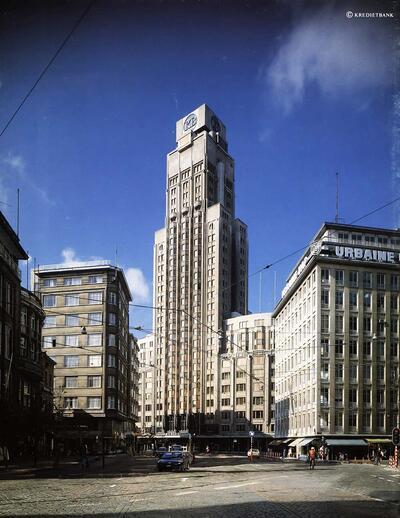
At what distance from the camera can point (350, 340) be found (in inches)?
3076

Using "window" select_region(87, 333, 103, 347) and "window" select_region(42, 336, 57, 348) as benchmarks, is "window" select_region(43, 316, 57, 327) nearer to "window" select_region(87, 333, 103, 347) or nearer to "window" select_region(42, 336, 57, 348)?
"window" select_region(42, 336, 57, 348)

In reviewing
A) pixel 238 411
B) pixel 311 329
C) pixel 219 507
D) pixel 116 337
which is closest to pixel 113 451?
pixel 116 337

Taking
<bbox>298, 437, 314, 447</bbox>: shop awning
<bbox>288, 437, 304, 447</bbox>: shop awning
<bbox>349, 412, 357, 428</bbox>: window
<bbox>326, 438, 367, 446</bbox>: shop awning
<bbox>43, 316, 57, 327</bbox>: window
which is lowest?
<bbox>288, 437, 304, 447</bbox>: shop awning

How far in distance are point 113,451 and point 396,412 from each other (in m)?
35.7

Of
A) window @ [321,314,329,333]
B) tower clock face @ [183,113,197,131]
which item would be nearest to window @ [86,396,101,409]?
window @ [321,314,329,333]

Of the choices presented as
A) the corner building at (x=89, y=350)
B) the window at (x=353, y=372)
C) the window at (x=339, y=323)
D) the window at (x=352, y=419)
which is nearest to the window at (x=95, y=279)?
the corner building at (x=89, y=350)

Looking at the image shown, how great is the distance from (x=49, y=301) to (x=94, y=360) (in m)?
12.9

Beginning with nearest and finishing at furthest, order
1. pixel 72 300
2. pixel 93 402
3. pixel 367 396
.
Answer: pixel 367 396, pixel 72 300, pixel 93 402

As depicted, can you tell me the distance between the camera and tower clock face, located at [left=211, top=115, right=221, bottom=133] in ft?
491

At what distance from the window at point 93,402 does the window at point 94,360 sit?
4.21 meters

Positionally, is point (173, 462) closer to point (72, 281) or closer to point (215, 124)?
point (72, 281)

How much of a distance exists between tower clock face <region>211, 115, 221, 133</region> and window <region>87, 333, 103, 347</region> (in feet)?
239

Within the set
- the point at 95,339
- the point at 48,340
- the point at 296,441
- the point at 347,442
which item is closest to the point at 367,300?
the point at 347,442

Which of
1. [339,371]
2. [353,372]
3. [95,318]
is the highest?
[95,318]
